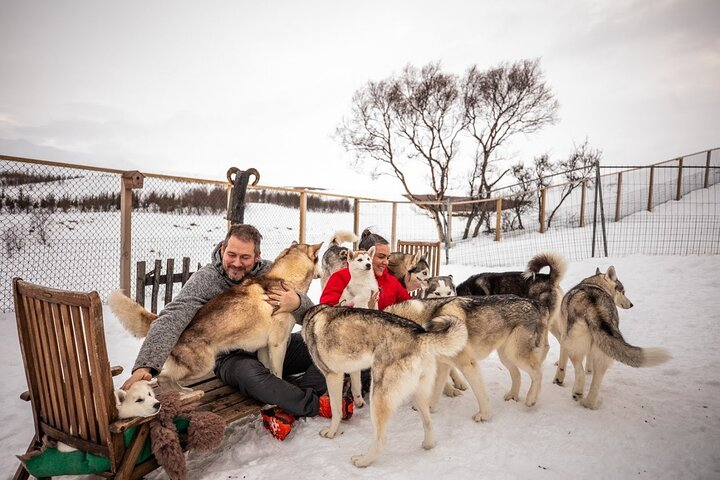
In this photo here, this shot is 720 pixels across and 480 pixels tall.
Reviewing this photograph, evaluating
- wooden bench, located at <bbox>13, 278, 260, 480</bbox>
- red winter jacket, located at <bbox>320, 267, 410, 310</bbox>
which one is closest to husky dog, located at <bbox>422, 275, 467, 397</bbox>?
red winter jacket, located at <bbox>320, 267, 410, 310</bbox>

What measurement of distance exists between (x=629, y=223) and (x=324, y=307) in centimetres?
1176

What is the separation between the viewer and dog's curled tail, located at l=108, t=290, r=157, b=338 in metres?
2.84

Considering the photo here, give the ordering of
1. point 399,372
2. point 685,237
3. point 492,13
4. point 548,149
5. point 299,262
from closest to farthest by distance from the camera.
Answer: point 399,372
point 299,262
point 492,13
point 685,237
point 548,149

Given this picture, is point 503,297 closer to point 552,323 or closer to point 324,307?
point 552,323

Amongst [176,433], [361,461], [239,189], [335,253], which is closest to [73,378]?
[176,433]

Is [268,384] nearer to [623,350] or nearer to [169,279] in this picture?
[623,350]

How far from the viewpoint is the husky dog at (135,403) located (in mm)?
1913

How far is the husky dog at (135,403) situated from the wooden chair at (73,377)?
48mm

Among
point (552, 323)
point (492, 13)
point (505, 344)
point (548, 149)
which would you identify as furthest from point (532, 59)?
point (505, 344)

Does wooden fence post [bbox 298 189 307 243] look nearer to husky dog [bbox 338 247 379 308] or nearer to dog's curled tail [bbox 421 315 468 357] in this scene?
husky dog [bbox 338 247 379 308]

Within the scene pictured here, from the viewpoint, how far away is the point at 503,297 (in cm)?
318

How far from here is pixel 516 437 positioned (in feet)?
8.58


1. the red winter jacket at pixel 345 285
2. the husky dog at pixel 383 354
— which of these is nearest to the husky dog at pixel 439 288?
the red winter jacket at pixel 345 285

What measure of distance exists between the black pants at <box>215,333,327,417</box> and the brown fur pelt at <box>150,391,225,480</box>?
51 centimetres
